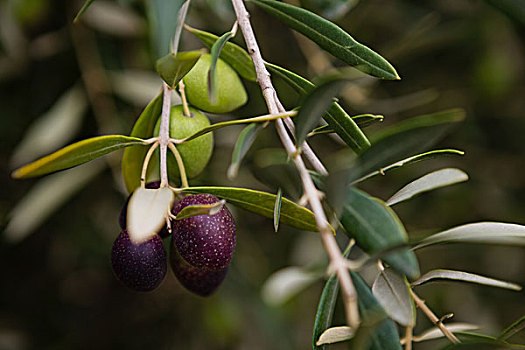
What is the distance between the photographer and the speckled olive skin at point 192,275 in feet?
2.24

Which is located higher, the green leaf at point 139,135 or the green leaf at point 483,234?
the green leaf at point 483,234

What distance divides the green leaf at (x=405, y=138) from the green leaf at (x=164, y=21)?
0.80 ft

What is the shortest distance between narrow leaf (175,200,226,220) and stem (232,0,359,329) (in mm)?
89

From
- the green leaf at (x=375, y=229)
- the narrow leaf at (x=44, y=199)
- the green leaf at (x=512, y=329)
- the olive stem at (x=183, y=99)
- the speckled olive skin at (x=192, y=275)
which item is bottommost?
the narrow leaf at (x=44, y=199)

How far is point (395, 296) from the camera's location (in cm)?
54

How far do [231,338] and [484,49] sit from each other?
3.82ft

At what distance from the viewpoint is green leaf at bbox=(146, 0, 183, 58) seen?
582 mm

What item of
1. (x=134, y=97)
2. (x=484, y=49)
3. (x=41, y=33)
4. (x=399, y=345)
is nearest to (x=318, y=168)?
(x=399, y=345)

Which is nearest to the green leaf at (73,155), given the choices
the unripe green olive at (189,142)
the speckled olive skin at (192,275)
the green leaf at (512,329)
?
the unripe green olive at (189,142)

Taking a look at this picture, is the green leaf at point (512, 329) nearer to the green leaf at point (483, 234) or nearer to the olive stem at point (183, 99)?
the green leaf at point (483, 234)

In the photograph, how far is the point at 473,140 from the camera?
1.71 metres

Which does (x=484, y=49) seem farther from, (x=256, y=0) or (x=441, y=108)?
(x=256, y=0)

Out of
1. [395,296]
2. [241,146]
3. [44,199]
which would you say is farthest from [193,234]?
[44,199]

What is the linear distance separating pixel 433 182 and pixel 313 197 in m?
0.19
